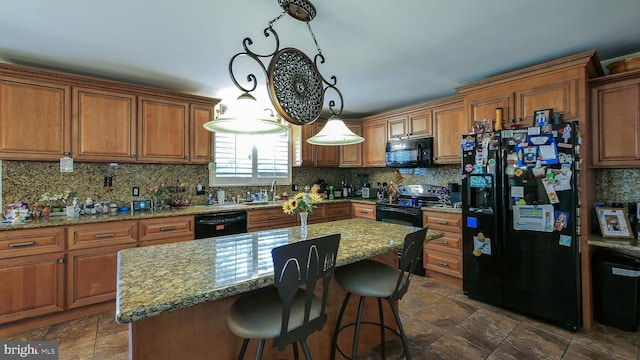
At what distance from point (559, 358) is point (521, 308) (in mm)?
620

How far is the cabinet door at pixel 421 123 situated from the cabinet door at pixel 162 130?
2.99 meters

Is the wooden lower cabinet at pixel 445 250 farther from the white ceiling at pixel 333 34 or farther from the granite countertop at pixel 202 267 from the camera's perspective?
the white ceiling at pixel 333 34

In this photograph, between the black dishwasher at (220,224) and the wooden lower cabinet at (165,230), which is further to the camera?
the black dishwasher at (220,224)

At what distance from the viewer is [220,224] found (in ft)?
10.6

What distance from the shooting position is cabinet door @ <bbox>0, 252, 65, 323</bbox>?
2291mm

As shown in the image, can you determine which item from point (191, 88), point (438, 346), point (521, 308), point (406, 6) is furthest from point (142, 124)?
point (521, 308)

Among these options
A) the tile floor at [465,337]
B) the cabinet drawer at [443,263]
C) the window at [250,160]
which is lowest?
the tile floor at [465,337]

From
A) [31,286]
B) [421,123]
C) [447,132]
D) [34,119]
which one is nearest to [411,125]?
[421,123]

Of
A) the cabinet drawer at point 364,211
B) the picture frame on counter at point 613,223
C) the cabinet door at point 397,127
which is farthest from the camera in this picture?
the cabinet drawer at point 364,211

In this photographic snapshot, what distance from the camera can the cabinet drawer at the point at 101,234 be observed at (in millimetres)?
2525

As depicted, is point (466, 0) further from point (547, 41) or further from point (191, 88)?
point (191, 88)

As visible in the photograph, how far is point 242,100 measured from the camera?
1528 mm

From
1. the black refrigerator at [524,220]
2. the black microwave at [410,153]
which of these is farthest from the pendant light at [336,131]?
the black microwave at [410,153]

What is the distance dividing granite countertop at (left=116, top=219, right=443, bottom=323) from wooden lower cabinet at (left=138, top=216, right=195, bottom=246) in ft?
4.59
